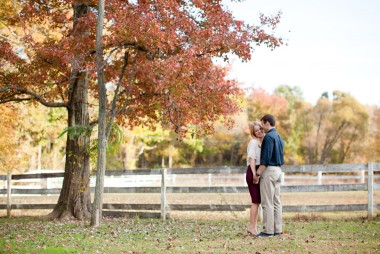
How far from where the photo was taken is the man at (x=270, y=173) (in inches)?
400

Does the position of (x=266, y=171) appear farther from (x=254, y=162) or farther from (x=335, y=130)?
(x=335, y=130)

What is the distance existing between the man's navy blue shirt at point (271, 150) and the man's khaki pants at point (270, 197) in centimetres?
14

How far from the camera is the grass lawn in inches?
348

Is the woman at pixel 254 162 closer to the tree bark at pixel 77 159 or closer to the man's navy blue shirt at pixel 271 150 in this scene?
the man's navy blue shirt at pixel 271 150

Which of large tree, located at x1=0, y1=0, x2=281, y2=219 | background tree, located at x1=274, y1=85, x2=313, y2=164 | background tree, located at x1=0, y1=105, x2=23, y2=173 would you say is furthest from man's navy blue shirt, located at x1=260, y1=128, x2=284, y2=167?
background tree, located at x1=274, y1=85, x2=313, y2=164

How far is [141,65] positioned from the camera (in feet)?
42.3

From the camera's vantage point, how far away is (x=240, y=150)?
5588 centimetres

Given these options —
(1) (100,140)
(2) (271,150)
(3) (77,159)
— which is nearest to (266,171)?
(2) (271,150)

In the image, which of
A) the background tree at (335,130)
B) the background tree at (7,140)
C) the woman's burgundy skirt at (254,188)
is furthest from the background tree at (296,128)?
the woman's burgundy skirt at (254,188)

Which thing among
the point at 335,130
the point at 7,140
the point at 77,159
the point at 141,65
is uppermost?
the point at 335,130

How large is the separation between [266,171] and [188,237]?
6.12 ft

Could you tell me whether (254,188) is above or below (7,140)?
below

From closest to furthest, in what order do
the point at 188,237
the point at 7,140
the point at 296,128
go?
the point at 188,237
the point at 7,140
the point at 296,128

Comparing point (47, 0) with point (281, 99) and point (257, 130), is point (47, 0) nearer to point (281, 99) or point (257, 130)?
point (257, 130)
